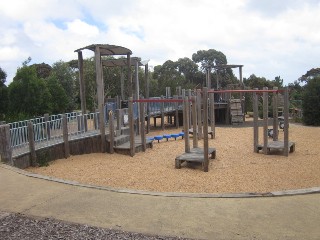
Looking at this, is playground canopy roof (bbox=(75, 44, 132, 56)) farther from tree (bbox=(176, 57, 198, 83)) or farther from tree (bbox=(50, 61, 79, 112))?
tree (bbox=(176, 57, 198, 83))

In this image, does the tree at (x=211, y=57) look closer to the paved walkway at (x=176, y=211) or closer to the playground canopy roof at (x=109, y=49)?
the playground canopy roof at (x=109, y=49)

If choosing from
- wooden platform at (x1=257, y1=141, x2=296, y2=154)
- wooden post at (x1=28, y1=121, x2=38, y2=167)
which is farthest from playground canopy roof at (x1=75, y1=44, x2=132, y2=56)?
wooden platform at (x1=257, y1=141, x2=296, y2=154)

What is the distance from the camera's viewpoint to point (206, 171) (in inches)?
385

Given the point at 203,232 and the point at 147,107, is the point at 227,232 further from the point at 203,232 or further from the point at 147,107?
the point at 147,107

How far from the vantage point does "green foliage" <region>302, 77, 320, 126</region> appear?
2242cm

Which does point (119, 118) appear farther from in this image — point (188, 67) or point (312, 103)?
point (188, 67)

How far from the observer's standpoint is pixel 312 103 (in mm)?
22656

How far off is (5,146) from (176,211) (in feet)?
18.5

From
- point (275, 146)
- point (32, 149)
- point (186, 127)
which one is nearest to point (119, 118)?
point (186, 127)

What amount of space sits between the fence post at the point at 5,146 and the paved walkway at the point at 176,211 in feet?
9.11

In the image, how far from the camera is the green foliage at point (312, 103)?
73.6ft

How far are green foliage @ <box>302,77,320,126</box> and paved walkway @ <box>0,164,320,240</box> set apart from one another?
1864cm

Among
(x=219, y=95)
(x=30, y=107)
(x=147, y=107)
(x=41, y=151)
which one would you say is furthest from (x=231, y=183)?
(x=219, y=95)

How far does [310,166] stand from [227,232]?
681cm
